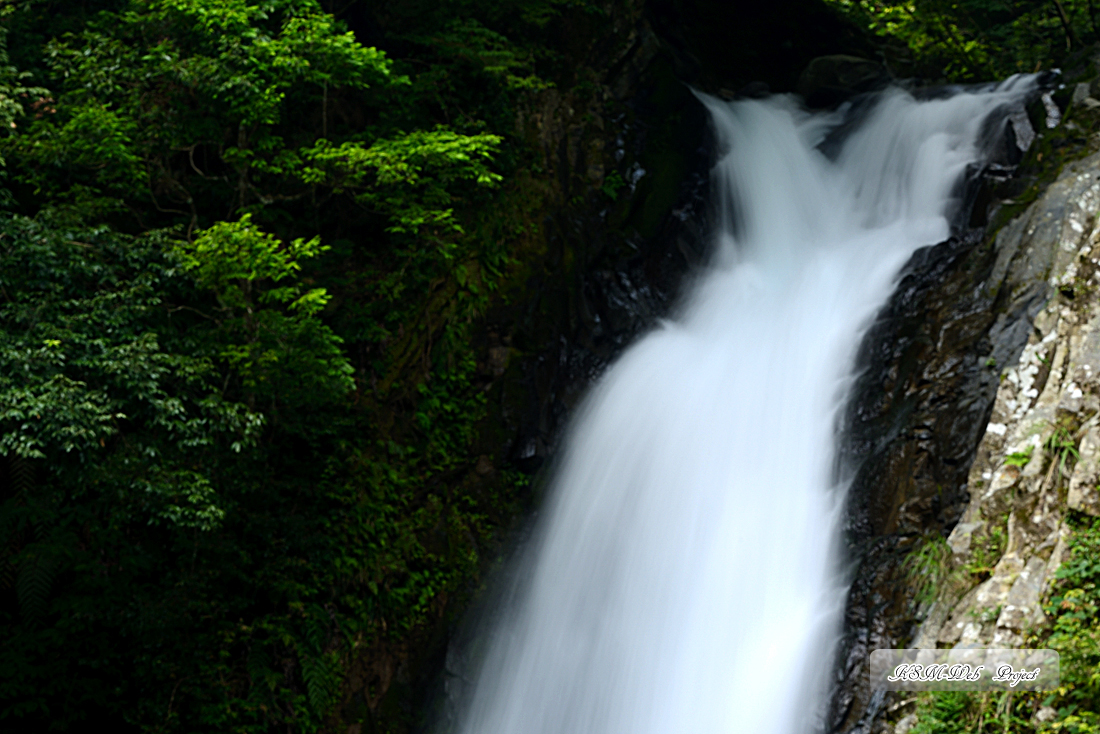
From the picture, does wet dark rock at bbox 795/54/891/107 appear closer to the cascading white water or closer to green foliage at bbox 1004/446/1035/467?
the cascading white water

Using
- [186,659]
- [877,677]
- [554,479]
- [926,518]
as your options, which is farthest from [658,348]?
[186,659]

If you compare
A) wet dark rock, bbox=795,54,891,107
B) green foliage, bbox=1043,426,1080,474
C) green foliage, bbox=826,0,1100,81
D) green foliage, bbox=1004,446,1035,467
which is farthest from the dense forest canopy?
green foliage, bbox=826,0,1100,81

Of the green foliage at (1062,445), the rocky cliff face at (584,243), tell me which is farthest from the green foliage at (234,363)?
the green foliage at (1062,445)

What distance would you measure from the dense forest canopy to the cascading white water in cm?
104

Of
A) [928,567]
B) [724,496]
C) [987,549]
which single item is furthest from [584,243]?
[987,549]

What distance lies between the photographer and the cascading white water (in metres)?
7.47

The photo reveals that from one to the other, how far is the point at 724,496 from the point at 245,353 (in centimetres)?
500

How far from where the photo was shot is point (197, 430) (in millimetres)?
6641

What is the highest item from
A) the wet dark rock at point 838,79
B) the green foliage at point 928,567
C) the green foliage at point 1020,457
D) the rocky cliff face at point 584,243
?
the wet dark rock at point 838,79

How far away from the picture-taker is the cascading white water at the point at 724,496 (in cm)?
747

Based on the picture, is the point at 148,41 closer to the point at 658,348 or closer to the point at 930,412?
the point at 658,348

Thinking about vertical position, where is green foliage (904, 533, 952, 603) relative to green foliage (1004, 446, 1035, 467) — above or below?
below

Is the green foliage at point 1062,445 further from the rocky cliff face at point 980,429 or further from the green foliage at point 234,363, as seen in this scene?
the green foliage at point 234,363

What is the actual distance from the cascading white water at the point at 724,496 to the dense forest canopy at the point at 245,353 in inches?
41.0
